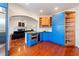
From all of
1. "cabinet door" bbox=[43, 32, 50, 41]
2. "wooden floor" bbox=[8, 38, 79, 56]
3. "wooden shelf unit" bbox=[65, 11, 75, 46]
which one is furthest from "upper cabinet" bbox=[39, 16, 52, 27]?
"wooden floor" bbox=[8, 38, 79, 56]

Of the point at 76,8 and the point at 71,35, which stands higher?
the point at 76,8

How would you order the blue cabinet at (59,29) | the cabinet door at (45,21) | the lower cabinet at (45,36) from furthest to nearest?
1. the cabinet door at (45,21)
2. the lower cabinet at (45,36)
3. the blue cabinet at (59,29)

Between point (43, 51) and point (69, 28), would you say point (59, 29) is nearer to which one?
point (69, 28)

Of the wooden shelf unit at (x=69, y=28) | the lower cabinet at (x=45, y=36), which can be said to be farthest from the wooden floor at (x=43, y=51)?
the lower cabinet at (x=45, y=36)

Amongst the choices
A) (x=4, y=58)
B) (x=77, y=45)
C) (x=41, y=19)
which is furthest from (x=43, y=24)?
(x=4, y=58)

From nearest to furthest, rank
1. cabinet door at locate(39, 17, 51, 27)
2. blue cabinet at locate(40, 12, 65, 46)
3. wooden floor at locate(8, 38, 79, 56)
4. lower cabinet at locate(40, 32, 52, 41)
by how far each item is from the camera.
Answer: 1. wooden floor at locate(8, 38, 79, 56)
2. blue cabinet at locate(40, 12, 65, 46)
3. lower cabinet at locate(40, 32, 52, 41)
4. cabinet door at locate(39, 17, 51, 27)

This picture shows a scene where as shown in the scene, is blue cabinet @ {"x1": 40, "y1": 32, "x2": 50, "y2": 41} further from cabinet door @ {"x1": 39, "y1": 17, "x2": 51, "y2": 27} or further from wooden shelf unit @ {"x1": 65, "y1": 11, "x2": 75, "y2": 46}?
wooden shelf unit @ {"x1": 65, "y1": 11, "x2": 75, "y2": 46}

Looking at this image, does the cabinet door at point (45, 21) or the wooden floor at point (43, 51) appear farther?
the cabinet door at point (45, 21)

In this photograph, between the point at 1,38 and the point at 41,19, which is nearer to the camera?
the point at 1,38

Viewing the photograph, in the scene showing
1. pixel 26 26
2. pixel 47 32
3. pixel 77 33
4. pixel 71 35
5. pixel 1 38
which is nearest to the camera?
pixel 1 38

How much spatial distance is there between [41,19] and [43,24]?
502 millimetres

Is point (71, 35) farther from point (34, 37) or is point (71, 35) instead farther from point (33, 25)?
point (33, 25)

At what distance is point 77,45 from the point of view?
5.95 metres

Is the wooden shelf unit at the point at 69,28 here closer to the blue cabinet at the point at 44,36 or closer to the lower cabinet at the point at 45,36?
the lower cabinet at the point at 45,36
